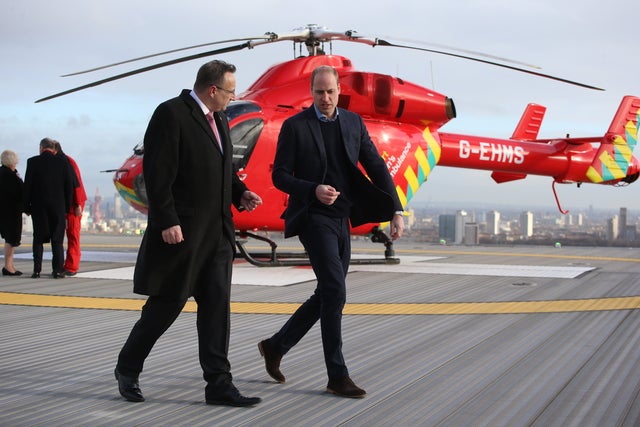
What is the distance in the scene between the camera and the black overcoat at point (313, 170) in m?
4.09

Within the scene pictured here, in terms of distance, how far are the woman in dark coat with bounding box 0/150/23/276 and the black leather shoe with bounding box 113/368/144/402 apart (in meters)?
6.28

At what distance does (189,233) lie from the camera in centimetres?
370

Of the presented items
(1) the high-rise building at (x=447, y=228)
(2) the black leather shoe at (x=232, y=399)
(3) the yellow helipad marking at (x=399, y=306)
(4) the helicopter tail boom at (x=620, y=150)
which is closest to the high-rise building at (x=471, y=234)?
(1) the high-rise building at (x=447, y=228)

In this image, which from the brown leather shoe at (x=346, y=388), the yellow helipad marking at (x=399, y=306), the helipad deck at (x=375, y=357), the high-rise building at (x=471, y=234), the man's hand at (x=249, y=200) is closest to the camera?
the helipad deck at (x=375, y=357)

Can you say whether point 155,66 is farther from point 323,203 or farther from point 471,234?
point 471,234

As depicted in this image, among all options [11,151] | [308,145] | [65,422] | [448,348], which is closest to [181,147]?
[308,145]

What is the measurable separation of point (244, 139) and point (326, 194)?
6.05m

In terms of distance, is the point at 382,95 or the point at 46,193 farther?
the point at 382,95

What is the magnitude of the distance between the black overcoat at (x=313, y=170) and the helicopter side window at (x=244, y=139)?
558 centimetres

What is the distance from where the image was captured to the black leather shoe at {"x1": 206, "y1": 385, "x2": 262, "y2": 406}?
3.63 meters

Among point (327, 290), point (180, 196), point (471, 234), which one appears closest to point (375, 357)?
point (327, 290)

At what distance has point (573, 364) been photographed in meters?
4.54

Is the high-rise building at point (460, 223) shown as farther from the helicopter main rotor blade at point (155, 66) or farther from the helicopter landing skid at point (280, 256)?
the helicopter main rotor blade at point (155, 66)

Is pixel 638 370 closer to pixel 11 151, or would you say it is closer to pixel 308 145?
pixel 308 145
